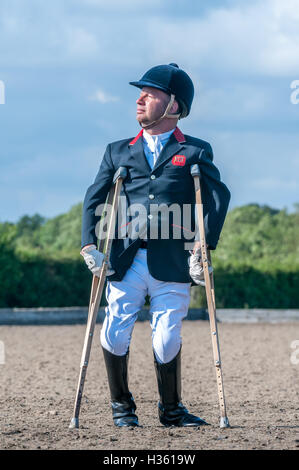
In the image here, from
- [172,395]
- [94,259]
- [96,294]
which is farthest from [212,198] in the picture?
[172,395]

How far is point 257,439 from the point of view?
15.1 feet

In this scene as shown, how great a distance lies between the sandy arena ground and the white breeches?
1.70ft

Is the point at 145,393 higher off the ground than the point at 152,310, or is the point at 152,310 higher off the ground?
the point at 152,310

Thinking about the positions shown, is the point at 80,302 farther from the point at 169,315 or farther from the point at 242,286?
the point at 169,315

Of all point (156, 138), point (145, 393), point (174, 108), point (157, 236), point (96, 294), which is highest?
point (174, 108)

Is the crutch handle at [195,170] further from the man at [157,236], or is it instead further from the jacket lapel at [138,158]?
the jacket lapel at [138,158]

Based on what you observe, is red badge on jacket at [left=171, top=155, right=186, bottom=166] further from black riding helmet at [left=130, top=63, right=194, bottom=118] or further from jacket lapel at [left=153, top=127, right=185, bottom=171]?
black riding helmet at [left=130, top=63, right=194, bottom=118]

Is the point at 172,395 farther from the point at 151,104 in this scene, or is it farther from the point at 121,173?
the point at 151,104

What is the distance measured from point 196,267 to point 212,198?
473mm

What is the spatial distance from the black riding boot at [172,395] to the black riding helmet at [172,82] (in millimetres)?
1685

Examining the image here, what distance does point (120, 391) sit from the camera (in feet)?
16.7

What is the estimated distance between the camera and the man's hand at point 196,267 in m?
5.07
